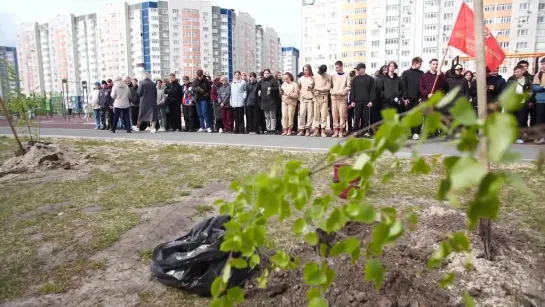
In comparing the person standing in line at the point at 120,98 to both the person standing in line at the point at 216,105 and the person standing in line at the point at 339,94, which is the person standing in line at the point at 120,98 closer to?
the person standing in line at the point at 216,105

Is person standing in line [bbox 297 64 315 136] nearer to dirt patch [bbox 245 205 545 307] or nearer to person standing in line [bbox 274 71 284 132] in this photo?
person standing in line [bbox 274 71 284 132]

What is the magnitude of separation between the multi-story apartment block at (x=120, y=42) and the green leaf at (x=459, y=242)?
75818 millimetres

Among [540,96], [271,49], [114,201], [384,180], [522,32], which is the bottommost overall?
[114,201]

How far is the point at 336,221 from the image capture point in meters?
→ 0.94

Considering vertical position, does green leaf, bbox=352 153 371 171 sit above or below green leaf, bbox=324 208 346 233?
above

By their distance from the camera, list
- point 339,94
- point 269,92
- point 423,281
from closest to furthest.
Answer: point 423,281 → point 339,94 → point 269,92

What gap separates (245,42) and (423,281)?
91053mm

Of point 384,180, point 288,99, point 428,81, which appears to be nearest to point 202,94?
point 288,99

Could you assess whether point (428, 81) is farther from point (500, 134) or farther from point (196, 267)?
point (500, 134)

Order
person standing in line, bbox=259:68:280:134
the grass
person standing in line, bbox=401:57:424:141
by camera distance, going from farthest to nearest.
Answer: person standing in line, bbox=259:68:280:134 → person standing in line, bbox=401:57:424:141 → the grass

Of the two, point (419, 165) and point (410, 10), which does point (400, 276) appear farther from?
point (410, 10)

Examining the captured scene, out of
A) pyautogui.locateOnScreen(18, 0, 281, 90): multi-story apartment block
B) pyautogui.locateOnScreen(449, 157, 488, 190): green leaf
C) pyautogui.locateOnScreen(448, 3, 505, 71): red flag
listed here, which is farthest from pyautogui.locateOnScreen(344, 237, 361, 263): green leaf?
pyautogui.locateOnScreen(18, 0, 281, 90): multi-story apartment block

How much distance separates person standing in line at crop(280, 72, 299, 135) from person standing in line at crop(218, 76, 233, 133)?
1.78m

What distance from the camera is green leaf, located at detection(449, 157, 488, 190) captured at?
0.64m
